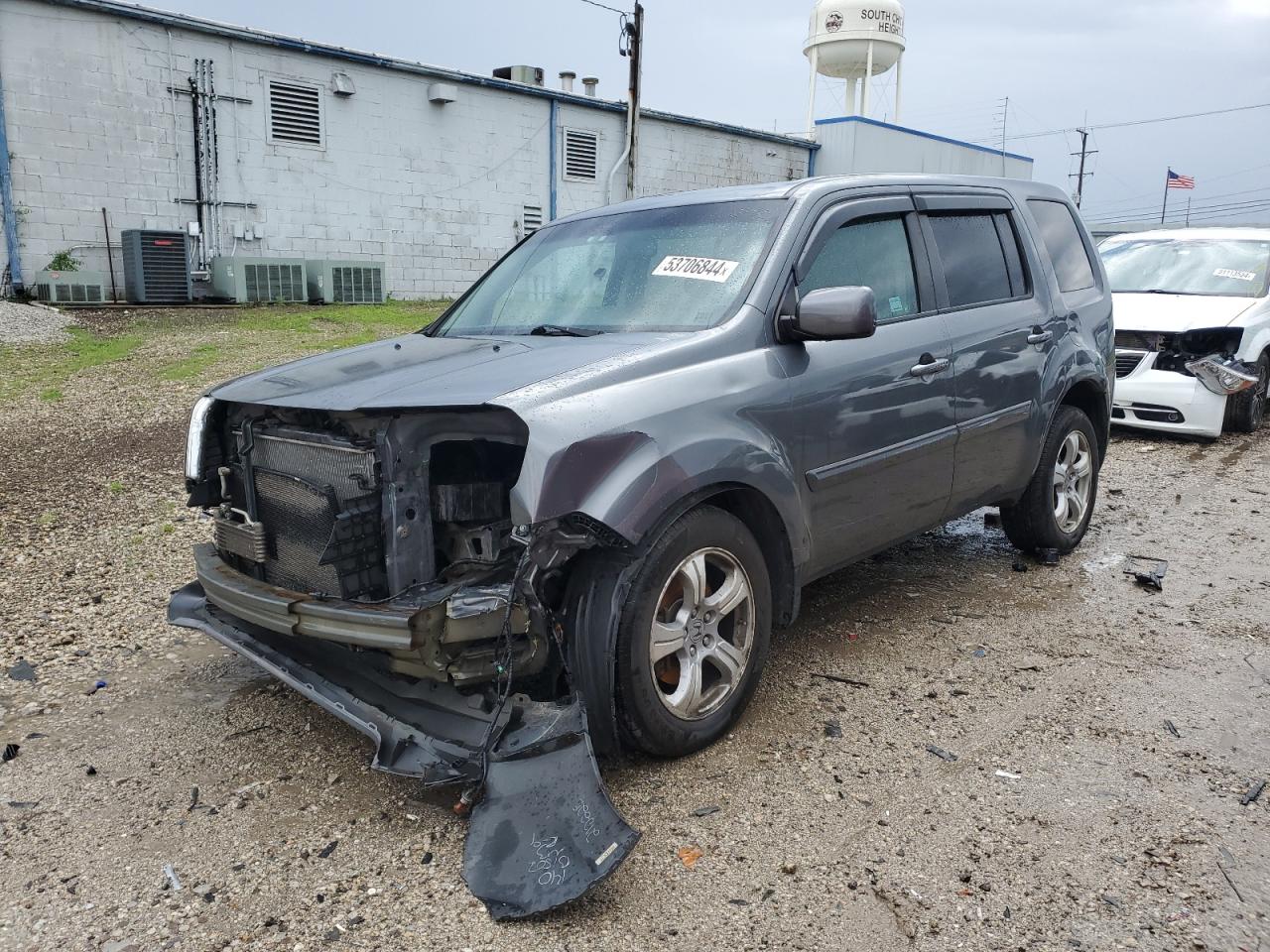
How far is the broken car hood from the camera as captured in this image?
9.23ft

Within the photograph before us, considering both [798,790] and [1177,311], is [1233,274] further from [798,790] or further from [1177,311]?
[798,790]

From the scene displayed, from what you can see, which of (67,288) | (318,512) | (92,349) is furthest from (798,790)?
(67,288)

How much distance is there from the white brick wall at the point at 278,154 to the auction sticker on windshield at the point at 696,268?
14.9 m

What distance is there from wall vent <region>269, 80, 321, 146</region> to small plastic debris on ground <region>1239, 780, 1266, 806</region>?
17947 mm

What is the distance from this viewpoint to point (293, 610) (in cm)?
287

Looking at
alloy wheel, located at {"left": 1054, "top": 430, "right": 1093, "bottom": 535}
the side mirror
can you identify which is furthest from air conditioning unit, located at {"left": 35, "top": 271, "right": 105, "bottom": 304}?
the side mirror

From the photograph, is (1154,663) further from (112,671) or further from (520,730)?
(112,671)

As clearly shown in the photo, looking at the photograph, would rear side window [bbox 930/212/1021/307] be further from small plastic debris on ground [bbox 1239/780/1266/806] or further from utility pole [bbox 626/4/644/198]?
utility pole [bbox 626/4/644/198]

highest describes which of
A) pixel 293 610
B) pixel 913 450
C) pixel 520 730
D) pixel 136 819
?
pixel 913 450

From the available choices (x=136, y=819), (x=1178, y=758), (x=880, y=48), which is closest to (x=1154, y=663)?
(x=1178, y=758)

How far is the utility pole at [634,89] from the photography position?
68.0 feet

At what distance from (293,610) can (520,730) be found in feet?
2.57

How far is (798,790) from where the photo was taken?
118 inches

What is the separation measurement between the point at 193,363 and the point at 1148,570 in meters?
9.80
